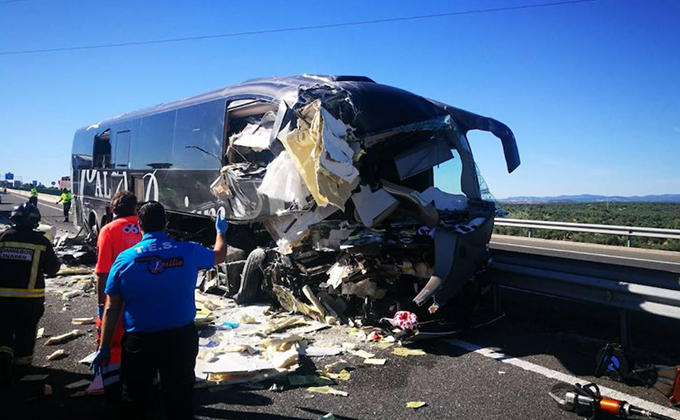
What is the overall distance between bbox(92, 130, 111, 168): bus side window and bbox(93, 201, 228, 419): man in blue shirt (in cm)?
1035

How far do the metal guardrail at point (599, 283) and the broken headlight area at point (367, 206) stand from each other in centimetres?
51

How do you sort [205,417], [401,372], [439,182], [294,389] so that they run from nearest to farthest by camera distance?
[205,417] < [294,389] < [401,372] < [439,182]

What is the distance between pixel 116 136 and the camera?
12.3m

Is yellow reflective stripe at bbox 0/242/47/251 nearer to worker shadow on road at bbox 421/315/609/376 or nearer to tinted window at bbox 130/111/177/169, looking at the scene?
worker shadow on road at bbox 421/315/609/376

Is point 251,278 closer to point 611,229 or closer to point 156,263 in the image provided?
point 156,263

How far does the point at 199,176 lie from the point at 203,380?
14.4 feet

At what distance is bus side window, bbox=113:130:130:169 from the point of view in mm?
11508

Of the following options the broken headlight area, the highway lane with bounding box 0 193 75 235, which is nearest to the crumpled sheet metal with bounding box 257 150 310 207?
the broken headlight area

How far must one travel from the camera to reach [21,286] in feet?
15.3

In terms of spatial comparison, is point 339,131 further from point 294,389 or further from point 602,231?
point 602,231

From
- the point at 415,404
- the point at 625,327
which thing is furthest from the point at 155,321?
the point at 625,327

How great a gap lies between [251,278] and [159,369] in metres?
4.16

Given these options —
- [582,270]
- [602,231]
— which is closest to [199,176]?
[582,270]

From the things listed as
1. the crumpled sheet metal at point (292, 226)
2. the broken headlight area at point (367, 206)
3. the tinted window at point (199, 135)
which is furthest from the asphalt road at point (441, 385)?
the tinted window at point (199, 135)
